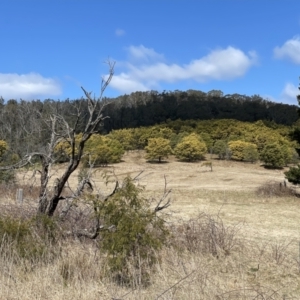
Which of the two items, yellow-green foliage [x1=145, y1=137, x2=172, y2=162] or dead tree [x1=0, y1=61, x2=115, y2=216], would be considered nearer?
dead tree [x1=0, y1=61, x2=115, y2=216]

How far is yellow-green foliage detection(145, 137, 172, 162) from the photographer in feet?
173

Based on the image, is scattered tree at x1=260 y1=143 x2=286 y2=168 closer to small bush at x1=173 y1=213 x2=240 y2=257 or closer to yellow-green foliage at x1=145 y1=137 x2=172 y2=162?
yellow-green foliage at x1=145 y1=137 x2=172 y2=162

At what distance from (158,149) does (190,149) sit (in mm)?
4261

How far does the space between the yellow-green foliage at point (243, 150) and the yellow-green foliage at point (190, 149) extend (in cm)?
387

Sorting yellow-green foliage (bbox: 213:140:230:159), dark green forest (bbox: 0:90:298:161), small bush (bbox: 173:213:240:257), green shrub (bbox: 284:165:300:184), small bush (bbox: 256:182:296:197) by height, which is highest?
dark green forest (bbox: 0:90:298:161)

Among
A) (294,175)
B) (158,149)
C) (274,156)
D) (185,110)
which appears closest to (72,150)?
(294,175)

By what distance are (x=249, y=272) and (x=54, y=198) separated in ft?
10.4

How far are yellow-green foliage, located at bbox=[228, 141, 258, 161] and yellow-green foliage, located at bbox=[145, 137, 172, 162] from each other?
27.9 ft

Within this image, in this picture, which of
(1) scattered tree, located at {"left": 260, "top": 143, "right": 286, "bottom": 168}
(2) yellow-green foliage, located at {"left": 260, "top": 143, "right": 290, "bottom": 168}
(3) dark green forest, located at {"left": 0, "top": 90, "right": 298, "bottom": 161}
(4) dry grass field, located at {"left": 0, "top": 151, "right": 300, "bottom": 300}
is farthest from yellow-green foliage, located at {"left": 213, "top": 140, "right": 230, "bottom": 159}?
(4) dry grass field, located at {"left": 0, "top": 151, "right": 300, "bottom": 300}

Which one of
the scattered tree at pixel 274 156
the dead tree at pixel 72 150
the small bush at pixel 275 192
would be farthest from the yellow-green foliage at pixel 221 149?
the dead tree at pixel 72 150

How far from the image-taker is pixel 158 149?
Result: 5253cm

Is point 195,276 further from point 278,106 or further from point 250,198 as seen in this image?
point 278,106

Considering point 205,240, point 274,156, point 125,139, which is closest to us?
point 205,240

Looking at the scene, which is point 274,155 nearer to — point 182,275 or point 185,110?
point 182,275
